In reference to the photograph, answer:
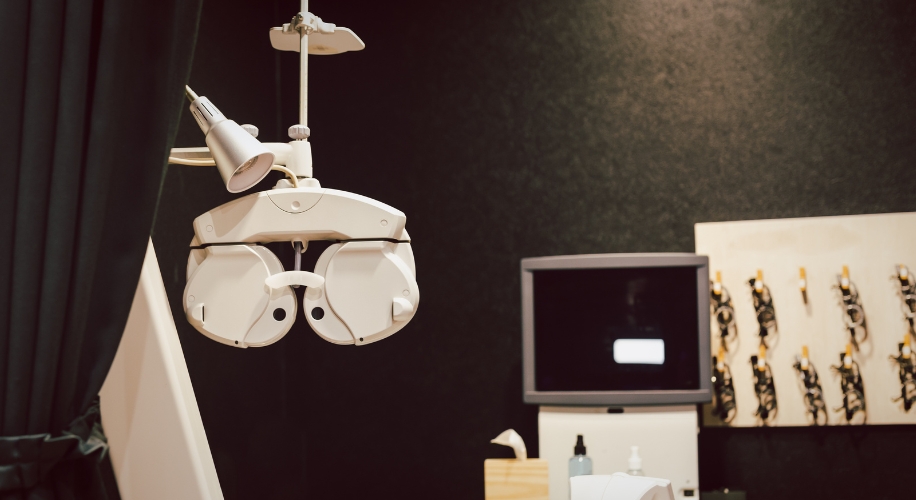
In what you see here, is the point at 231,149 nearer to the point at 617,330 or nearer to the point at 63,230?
the point at 63,230

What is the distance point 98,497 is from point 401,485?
170 centimetres

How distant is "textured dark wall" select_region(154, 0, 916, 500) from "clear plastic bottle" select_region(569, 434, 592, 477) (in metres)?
0.48

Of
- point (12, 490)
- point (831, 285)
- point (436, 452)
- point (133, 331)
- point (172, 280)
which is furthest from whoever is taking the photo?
point (436, 452)

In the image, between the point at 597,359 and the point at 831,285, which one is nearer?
the point at 597,359

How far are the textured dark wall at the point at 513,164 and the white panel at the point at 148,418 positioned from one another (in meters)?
1.15

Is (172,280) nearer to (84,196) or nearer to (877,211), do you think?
(84,196)

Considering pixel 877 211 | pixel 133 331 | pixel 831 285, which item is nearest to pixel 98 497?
pixel 133 331

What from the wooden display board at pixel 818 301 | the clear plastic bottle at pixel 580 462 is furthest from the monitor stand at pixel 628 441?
the wooden display board at pixel 818 301

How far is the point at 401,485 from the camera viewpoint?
8.43 ft

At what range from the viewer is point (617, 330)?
2035mm

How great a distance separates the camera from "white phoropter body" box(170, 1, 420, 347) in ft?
3.29

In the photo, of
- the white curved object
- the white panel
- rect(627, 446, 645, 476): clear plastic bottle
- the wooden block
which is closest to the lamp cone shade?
the white panel

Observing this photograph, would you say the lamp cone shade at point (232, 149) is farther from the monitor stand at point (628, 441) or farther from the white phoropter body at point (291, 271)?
the monitor stand at point (628, 441)

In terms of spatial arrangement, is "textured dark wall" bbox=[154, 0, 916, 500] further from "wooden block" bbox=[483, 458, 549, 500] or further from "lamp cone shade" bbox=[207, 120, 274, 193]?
"lamp cone shade" bbox=[207, 120, 274, 193]
